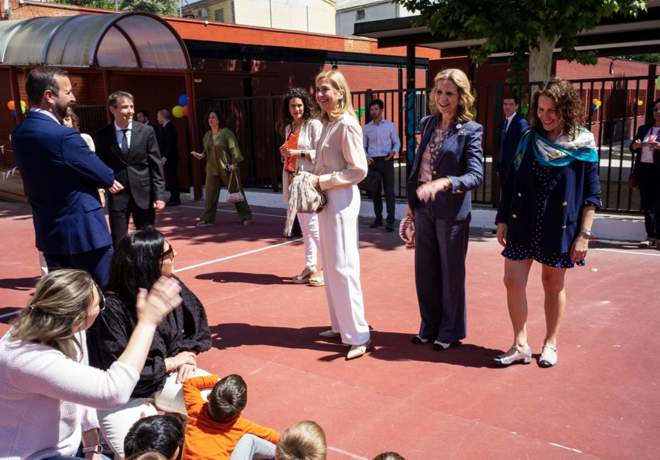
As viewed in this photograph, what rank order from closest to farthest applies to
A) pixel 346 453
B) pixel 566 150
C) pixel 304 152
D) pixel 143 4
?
pixel 346 453 < pixel 566 150 < pixel 304 152 < pixel 143 4

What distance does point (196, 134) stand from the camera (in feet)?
43.2

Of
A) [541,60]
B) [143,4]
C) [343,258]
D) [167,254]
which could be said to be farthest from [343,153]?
[143,4]

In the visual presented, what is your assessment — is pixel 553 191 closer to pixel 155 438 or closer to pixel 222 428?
pixel 222 428

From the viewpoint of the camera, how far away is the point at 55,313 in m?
2.06

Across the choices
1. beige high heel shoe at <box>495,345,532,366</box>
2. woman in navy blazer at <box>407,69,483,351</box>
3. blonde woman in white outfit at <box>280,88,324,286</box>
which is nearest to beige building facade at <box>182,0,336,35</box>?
blonde woman in white outfit at <box>280,88,324,286</box>

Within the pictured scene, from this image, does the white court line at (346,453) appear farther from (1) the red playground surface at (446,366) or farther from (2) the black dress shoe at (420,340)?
(2) the black dress shoe at (420,340)

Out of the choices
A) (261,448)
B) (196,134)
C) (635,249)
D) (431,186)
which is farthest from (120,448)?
(196,134)

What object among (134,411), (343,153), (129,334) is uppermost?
(343,153)

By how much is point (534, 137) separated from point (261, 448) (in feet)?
8.69

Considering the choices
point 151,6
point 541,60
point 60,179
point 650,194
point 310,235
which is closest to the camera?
point 60,179

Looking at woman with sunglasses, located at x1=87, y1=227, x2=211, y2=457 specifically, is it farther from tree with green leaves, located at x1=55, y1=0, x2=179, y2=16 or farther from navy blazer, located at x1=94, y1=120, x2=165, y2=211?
tree with green leaves, located at x1=55, y1=0, x2=179, y2=16

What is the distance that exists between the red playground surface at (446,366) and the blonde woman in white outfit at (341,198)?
0.36 metres

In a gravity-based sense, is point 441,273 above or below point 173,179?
above

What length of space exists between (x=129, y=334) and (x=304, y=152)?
3.50 meters
